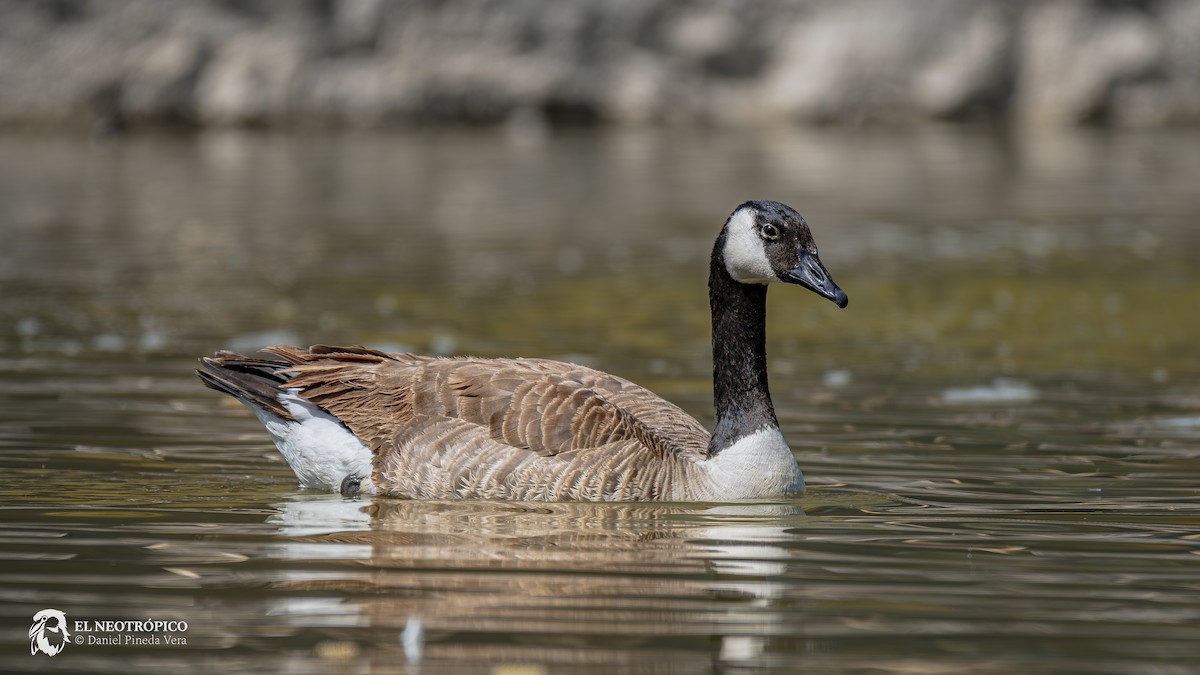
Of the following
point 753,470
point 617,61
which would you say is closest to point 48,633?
point 753,470

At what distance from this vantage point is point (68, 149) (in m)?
Answer: 33.1

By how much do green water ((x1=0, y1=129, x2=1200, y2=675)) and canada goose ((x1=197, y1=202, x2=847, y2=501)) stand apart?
18cm

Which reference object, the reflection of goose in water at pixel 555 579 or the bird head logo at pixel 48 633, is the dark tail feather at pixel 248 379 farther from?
the bird head logo at pixel 48 633

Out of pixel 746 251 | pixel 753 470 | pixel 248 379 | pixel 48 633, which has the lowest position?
pixel 48 633

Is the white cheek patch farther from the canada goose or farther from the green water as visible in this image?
the green water

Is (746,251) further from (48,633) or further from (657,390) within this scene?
(48,633)

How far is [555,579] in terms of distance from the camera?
6430mm

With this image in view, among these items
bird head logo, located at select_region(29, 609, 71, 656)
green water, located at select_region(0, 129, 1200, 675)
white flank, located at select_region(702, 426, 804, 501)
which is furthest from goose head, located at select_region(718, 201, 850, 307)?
bird head logo, located at select_region(29, 609, 71, 656)

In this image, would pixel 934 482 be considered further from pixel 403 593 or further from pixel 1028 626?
pixel 403 593

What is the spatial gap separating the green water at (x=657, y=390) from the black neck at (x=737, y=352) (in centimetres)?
Result: 50

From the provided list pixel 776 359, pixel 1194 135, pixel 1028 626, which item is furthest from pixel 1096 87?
pixel 1028 626

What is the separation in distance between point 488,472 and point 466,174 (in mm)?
20622

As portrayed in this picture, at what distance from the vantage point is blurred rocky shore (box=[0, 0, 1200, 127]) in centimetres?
3806

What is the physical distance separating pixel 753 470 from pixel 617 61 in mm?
32208
